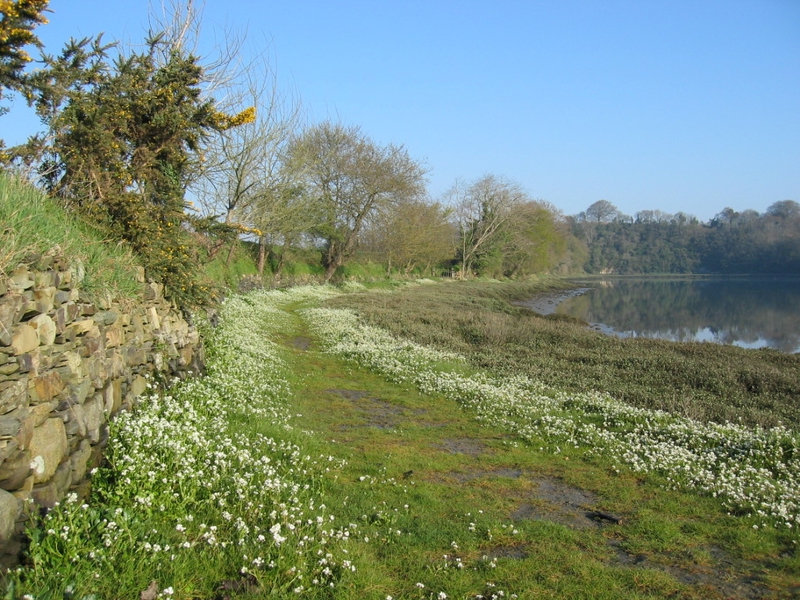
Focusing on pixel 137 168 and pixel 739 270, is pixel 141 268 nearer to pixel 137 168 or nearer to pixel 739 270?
pixel 137 168

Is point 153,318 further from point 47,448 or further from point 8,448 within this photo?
point 8,448

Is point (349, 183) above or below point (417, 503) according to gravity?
above

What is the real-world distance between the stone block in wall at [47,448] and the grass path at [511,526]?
8.33 feet

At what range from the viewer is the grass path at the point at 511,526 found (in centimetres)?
469

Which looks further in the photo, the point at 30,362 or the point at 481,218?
the point at 481,218

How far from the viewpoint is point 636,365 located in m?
16.2

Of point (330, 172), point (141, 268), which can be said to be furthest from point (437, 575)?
point (330, 172)

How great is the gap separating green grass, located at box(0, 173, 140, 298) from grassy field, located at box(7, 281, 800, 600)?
66.9 inches

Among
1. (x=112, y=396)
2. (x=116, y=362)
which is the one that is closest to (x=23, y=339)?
(x=112, y=396)

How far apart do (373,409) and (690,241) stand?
160 metres

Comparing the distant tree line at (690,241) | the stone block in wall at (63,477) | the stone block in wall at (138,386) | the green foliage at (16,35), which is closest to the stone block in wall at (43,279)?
the stone block in wall at (63,477)

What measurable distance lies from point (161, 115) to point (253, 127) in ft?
52.3

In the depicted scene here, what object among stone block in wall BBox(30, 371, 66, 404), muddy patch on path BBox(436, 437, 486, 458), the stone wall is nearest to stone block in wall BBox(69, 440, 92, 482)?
the stone wall

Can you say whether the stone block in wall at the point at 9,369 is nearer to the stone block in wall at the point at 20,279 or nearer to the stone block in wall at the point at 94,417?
the stone block in wall at the point at 20,279
